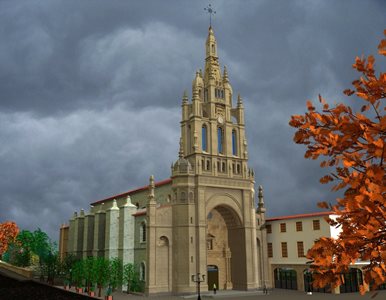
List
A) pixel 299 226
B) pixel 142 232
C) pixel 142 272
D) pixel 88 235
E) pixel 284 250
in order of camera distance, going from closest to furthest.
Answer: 1. pixel 142 272
2. pixel 142 232
3. pixel 299 226
4. pixel 284 250
5. pixel 88 235

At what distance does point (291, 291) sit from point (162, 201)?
841 inches

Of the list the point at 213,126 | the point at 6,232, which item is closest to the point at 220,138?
the point at 213,126

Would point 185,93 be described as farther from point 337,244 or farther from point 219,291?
point 337,244

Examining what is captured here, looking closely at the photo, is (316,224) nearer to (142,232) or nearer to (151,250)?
(151,250)

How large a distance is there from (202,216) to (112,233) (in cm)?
1416

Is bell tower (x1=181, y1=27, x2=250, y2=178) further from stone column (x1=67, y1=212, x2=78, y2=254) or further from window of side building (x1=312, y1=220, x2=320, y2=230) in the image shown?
stone column (x1=67, y1=212, x2=78, y2=254)

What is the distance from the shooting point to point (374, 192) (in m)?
4.88

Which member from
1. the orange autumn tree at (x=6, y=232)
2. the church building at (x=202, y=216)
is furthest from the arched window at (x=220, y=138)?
the orange autumn tree at (x=6, y=232)

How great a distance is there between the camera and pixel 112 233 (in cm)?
5681

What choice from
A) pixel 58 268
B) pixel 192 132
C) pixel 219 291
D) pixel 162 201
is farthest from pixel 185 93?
pixel 58 268

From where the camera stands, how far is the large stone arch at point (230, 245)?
5425cm

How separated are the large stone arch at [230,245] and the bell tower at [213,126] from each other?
396 centimetres

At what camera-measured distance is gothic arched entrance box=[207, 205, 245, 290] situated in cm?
5506

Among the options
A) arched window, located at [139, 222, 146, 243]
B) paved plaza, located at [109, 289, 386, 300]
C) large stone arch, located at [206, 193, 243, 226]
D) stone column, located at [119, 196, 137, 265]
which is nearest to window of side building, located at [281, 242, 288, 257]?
large stone arch, located at [206, 193, 243, 226]
